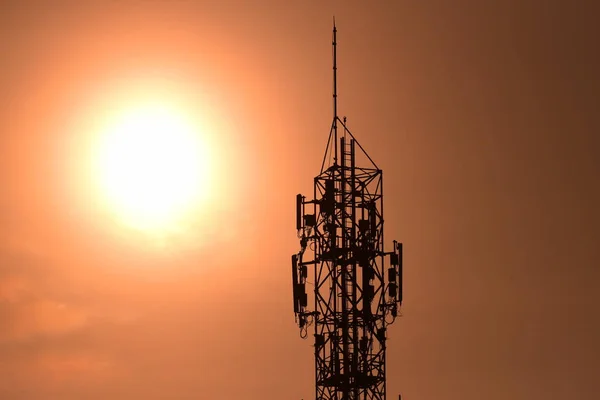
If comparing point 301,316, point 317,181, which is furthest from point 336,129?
point 301,316

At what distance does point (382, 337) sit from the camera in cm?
5966

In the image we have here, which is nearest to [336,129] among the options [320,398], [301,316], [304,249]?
[304,249]

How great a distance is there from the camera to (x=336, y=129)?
59.9 metres

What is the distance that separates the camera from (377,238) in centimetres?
6088

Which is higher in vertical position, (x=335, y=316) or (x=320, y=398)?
(x=335, y=316)

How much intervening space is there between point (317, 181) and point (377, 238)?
494 centimetres

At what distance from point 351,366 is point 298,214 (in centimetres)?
900

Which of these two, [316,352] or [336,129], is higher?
[336,129]

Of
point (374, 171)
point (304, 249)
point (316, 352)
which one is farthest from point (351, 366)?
→ point (374, 171)

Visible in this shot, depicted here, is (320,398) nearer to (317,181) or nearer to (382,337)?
(382,337)

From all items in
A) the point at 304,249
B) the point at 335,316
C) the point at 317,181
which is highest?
the point at 317,181

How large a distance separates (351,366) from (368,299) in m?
3.86

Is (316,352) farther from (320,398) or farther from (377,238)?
(377,238)

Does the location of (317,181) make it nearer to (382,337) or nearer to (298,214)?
(298,214)
